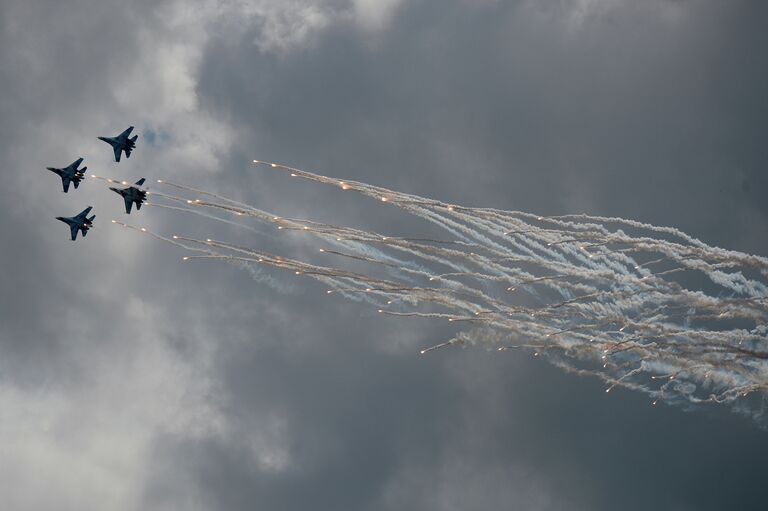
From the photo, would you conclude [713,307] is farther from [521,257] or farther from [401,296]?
[401,296]

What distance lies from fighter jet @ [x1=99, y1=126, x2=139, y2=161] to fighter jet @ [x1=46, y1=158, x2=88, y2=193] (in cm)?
488

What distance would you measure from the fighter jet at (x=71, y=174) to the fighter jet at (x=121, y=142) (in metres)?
4.88

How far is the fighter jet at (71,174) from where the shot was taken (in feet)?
419

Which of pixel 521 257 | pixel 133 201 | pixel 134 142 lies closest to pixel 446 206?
pixel 521 257

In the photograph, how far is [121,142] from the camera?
5017 inches

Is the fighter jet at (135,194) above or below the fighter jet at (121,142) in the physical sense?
below

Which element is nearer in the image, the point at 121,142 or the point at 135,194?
the point at 135,194

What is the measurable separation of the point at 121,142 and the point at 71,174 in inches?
294

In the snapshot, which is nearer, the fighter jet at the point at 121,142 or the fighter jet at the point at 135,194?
the fighter jet at the point at 135,194

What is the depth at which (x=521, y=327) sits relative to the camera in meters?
79.1

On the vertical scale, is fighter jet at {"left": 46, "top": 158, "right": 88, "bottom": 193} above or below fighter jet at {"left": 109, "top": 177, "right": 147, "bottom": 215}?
above

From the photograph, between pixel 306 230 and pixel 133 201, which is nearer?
pixel 306 230

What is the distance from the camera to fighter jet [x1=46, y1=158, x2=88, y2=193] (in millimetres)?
127562

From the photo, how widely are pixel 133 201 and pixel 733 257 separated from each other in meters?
66.7
